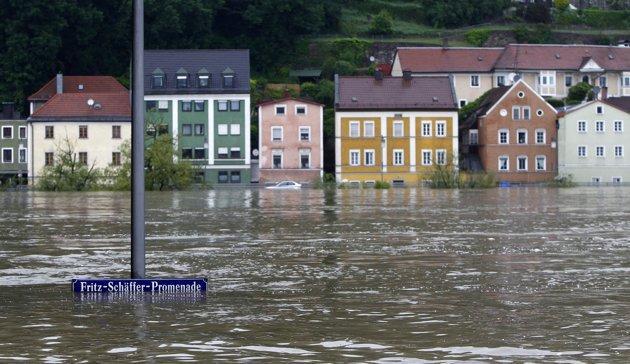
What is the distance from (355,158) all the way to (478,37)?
40.7 m

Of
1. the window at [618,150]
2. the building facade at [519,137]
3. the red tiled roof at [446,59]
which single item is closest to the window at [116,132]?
the building facade at [519,137]

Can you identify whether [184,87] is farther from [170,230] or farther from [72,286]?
[72,286]

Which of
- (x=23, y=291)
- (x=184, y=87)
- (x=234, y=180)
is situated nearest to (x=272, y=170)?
(x=234, y=180)

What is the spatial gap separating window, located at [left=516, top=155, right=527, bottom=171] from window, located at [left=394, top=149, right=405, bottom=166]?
9425 mm

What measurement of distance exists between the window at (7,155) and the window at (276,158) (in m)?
21.6

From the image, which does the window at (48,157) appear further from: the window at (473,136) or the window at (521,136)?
the window at (521,136)

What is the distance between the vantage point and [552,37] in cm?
14212

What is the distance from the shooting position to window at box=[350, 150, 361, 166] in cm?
10406

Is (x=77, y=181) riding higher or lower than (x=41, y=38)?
lower

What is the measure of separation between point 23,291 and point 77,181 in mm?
60787

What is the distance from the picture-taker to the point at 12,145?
10712cm

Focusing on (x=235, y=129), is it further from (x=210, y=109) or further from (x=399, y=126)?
(x=399, y=126)

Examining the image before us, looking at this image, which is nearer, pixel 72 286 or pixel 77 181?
pixel 72 286

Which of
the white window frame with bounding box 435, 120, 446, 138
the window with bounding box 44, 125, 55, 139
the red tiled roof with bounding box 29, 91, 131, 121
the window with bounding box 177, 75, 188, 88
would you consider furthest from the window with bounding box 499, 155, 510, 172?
the window with bounding box 44, 125, 55, 139
